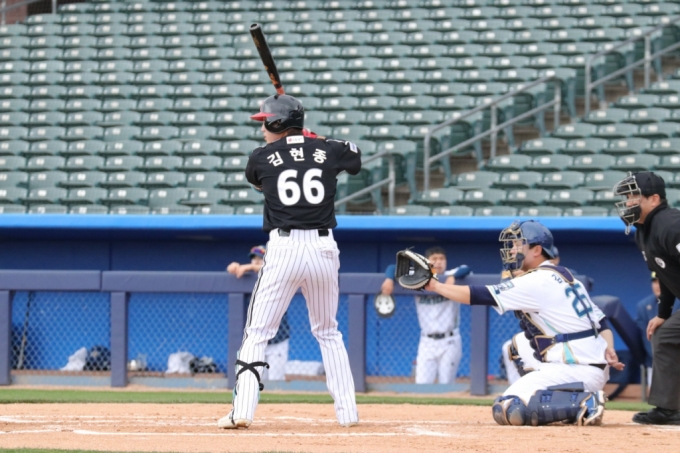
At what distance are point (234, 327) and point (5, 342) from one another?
2.03m

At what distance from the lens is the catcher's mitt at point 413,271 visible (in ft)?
15.7

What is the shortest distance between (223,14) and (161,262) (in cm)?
717

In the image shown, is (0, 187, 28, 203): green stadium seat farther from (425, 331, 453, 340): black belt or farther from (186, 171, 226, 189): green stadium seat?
(425, 331, 453, 340): black belt

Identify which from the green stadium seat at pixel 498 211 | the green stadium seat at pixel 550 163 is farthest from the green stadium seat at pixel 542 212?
the green stadium seat at pixel 550 163

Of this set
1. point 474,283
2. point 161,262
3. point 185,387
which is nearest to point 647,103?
point 474,283

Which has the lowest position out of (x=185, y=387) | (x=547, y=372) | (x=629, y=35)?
(x=185, y=387)

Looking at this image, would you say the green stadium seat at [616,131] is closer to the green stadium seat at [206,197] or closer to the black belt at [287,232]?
the green stadium seat at [206,197]

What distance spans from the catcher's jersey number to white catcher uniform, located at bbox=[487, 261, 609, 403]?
104 cm

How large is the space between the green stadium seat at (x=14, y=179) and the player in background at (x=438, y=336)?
5692 mm

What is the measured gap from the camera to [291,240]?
198 inches

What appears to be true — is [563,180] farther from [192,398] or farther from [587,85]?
[192,398]

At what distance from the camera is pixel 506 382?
8617mm

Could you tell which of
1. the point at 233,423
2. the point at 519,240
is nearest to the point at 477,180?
the point at 519,240

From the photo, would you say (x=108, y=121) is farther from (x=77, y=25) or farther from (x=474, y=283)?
(x=474, y=283)
